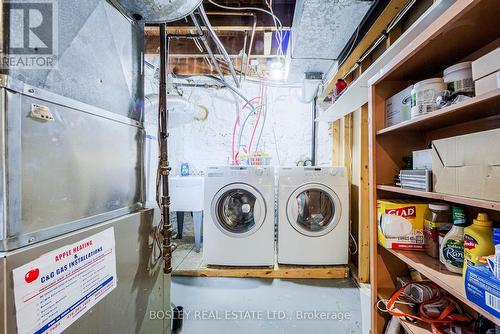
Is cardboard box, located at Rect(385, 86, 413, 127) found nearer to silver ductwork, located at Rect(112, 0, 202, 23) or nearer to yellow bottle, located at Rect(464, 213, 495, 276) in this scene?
yellow bottle, located at Rect(464, 213, 495, 276)

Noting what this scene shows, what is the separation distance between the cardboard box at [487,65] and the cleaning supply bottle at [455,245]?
471 millimetres

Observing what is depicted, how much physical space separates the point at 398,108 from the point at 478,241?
2.01 feet

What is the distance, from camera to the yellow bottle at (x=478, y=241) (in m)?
0.68

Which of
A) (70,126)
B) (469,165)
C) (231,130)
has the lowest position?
(469,165)

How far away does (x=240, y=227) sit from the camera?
7.06ft

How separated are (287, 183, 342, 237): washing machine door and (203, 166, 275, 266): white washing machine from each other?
21 cm

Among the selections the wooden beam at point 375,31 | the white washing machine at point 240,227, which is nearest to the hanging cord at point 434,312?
the white washing machine at point 240,227

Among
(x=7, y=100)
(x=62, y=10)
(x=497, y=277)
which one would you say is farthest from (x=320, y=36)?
(x=7, y=100)

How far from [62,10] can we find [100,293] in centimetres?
95

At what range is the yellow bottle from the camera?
684 mm

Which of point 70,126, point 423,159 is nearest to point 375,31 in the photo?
point 423,159

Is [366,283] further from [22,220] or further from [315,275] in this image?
[22,220]

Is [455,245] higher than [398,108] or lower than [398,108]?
lower

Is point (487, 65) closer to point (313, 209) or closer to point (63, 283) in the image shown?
point (63, 283)
